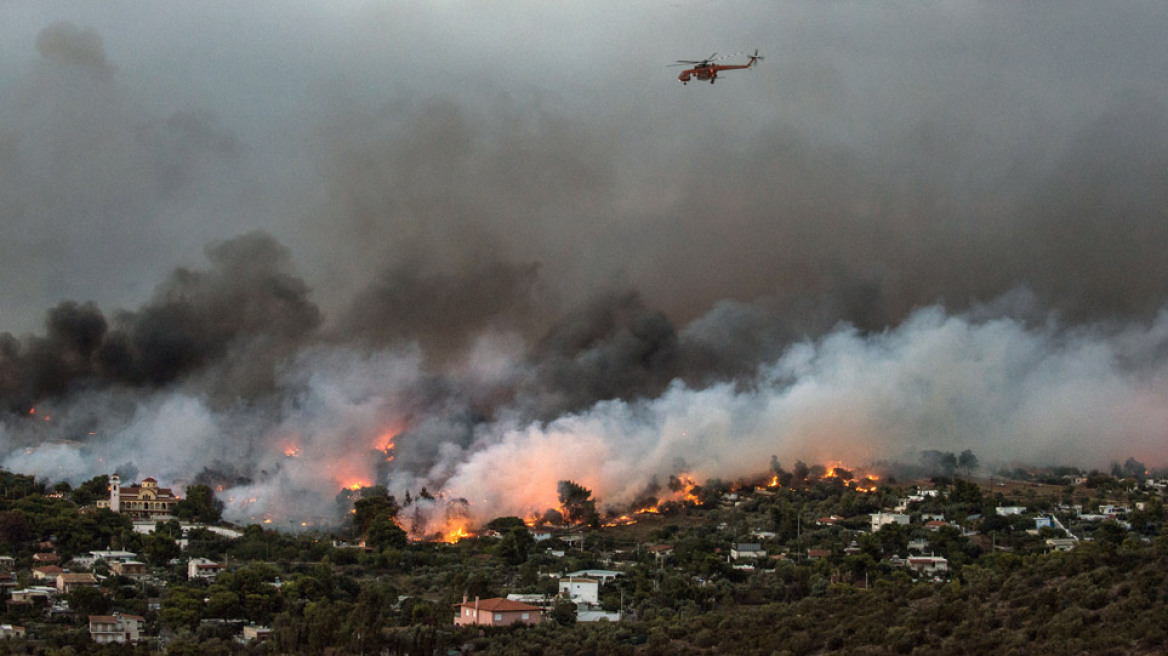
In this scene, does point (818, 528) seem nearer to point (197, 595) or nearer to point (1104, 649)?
point (197, 595)

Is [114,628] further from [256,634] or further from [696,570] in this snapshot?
[696,570]

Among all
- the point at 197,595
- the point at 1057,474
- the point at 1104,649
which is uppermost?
the point at 1057,474

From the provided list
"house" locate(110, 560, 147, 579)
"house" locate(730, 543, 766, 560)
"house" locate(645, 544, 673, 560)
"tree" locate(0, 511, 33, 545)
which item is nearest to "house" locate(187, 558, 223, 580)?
"house" locate(110, 560, 147, 579)

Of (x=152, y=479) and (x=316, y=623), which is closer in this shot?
(x=316, y=623)

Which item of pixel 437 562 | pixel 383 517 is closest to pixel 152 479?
pixel 383 517

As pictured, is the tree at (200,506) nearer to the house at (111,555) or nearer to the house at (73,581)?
the house at (111,555)

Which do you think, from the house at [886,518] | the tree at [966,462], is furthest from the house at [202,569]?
the tree at [966,462]

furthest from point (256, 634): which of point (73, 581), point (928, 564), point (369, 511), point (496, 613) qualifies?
point (928, 564)
